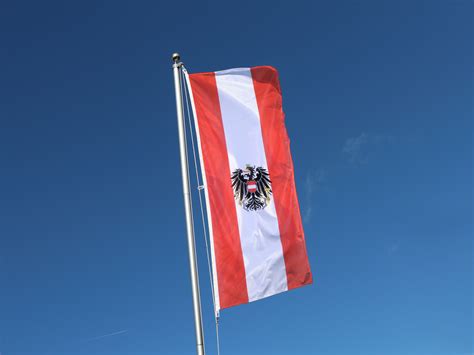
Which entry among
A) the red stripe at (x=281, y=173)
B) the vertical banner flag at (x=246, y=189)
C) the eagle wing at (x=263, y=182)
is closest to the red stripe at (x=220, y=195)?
the vertical banner flag at (x=246, y=189)

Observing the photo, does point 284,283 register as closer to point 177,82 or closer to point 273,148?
point 273,148

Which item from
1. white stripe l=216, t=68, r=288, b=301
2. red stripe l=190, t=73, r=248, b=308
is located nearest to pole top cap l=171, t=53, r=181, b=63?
red stripe l=190, t=73, r=248, b=308

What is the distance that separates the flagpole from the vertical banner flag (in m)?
0.37

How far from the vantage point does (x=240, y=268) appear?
12.9 metres

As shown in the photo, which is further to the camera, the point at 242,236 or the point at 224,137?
the point at 224,137

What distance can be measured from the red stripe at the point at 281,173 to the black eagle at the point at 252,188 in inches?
10.6

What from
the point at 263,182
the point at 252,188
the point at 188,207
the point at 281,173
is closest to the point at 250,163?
the point at 263,182

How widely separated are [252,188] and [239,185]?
1.29 feet

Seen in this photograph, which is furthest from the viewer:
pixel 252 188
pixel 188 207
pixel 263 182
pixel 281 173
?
pixel 281 173

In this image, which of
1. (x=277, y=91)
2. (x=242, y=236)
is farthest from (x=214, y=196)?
(x=277, y=91)

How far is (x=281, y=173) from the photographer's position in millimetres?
14812

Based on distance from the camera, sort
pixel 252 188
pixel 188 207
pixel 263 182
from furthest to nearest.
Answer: pixel 263 182 < pixel 252 188 < pixel 188 207

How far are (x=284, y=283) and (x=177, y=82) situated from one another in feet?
19.7

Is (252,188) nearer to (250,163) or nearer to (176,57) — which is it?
(250,163)
